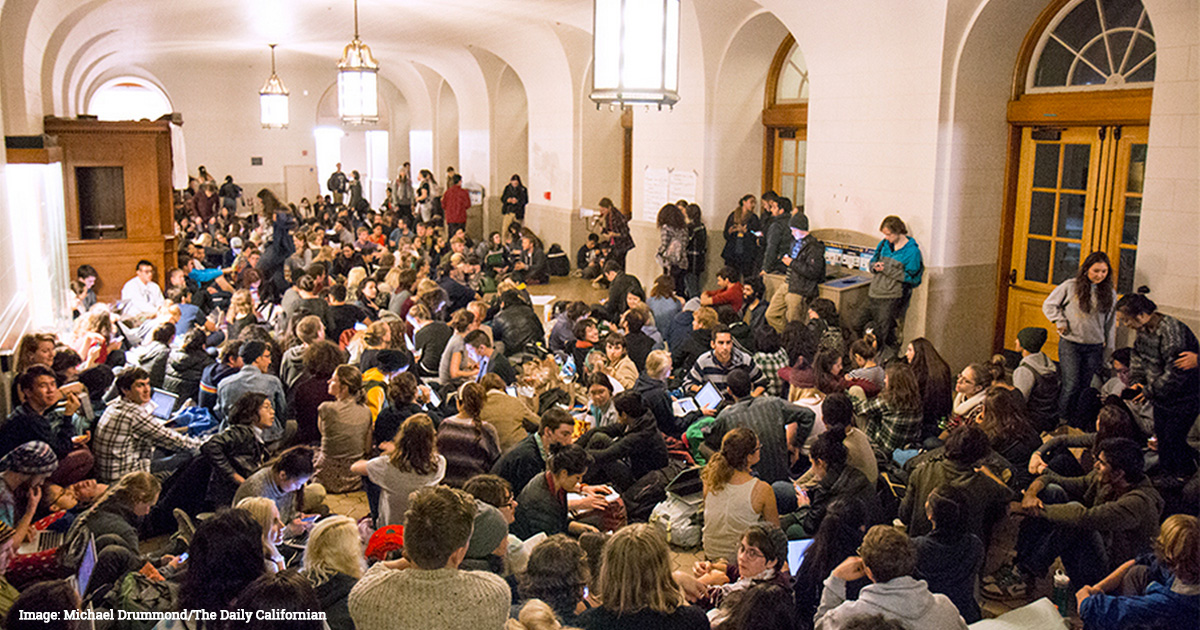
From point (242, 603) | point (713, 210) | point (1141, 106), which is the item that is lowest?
point (242, 603)

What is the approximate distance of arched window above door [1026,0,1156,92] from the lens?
6754 mm

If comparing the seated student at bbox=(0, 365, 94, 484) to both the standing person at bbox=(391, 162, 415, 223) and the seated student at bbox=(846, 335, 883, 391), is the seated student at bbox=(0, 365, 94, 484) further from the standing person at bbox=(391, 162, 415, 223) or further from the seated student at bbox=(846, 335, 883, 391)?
the standing person at bbox=(391, 162, 415, 223)

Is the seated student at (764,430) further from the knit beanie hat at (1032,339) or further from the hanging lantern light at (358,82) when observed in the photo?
the hanging lantern light at (358,82)

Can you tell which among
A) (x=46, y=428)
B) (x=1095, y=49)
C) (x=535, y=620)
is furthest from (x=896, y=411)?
(x=46, y=428)

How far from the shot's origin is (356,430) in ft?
17.3

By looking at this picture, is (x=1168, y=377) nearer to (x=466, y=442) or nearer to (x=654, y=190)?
(x=466, y=442)

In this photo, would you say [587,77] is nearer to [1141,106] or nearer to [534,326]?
[534,326]

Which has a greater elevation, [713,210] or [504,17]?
[504,17]

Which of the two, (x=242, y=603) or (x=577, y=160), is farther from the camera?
(x=577, y=160)

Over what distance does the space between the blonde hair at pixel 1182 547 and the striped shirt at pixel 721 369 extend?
290 centimetres

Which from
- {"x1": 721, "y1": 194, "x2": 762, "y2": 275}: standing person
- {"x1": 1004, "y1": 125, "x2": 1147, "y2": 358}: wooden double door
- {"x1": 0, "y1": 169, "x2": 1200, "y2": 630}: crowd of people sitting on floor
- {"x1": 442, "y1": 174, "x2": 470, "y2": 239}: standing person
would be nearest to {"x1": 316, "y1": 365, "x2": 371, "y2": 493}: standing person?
{"x1": 0, "y1": 169, "x2": 1200, "y2": 630}: crowd of people sitting on floor

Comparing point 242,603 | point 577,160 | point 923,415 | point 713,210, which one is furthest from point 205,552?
point 577,160

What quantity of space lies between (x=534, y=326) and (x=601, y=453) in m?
2.44

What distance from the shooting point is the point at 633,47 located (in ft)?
14.4
